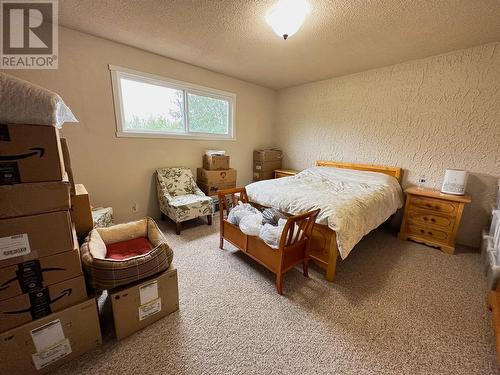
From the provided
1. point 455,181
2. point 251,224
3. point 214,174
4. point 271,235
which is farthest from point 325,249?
point 214,174

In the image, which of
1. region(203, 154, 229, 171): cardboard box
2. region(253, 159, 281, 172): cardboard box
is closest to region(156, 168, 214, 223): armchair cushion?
region(203, 154, 229, 171): cardboard box

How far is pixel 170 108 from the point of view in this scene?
3.20m

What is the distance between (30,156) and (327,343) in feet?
6.43

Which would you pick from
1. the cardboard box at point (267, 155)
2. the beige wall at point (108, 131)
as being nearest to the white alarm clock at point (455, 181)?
the cardboard box at point (267, 155)

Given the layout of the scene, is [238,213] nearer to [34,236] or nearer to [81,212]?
[81,212]

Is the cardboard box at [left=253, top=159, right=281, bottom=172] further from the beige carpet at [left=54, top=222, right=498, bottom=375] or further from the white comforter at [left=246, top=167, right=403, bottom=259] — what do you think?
the beige carpet at [left=54, top=222, right=498, bottom=375]

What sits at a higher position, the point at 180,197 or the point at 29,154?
the point at 29,154

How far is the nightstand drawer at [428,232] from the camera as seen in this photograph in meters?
2.54

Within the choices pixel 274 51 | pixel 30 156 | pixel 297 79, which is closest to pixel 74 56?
pixel 30 156

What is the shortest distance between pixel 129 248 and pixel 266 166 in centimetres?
314

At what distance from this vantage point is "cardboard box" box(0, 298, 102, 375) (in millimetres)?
993

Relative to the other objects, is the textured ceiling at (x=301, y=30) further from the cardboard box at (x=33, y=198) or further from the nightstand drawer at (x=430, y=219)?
the nightstand drawer at (x=430, y=219)

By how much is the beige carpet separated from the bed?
0.37 m

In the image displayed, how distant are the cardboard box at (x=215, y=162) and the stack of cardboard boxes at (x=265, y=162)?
0.97 meters
